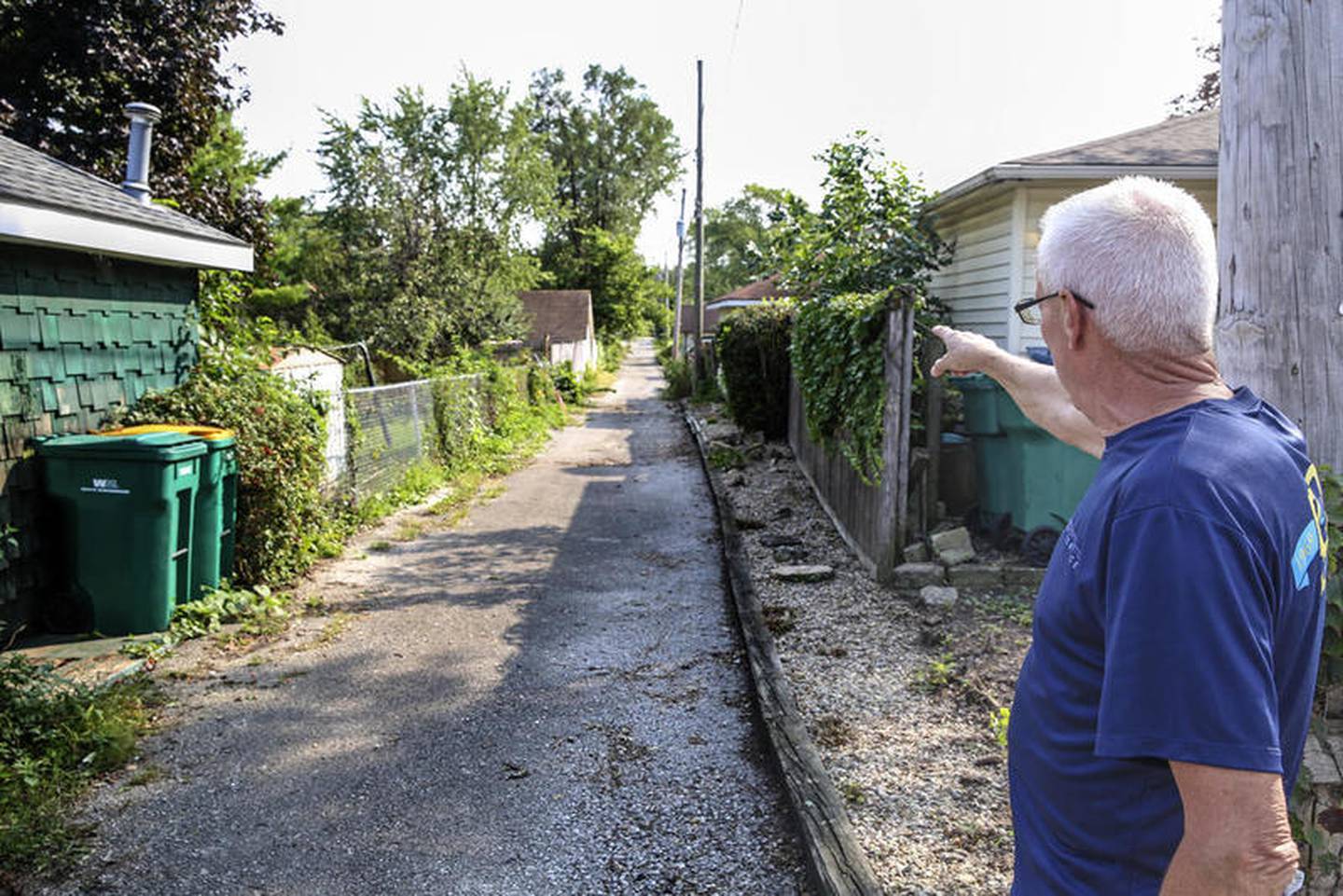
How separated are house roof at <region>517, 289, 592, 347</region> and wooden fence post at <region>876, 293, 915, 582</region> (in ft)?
117

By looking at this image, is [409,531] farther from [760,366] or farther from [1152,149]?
[1152,149]

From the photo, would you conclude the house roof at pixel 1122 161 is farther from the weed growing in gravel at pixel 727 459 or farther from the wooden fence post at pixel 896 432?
the weed growing in gravel at pixel 727 459

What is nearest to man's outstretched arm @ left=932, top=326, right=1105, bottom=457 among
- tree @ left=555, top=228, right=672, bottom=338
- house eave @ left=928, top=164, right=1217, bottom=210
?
house eave @ left=928, top=164, right=1217, bottom=210

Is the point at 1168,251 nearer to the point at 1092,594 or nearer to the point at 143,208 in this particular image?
the point at 1092,594

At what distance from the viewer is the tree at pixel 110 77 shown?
1532 cm

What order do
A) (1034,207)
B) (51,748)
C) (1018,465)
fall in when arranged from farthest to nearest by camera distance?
1. (1034,207)
2. (1018,465)
3. (51,748)

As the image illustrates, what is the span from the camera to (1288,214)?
238 cm

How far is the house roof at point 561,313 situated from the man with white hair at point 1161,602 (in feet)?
134

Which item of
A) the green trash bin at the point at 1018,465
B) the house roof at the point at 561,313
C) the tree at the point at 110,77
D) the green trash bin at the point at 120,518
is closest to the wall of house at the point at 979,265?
the green trash bin at the point at 1018,465

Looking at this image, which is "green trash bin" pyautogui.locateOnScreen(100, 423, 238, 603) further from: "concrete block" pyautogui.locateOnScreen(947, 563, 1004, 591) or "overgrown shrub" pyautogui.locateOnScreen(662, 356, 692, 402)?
"overgrown shrub" pyautogui.locateOnScreen(662, 356, 692, 402)

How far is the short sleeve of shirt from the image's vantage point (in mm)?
1148

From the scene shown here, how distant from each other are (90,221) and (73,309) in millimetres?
635

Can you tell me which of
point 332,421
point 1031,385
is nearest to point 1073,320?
point 1031,385

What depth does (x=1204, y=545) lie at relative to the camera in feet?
3.86
